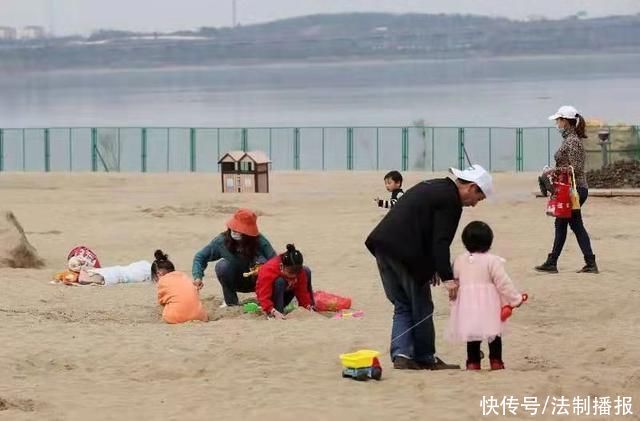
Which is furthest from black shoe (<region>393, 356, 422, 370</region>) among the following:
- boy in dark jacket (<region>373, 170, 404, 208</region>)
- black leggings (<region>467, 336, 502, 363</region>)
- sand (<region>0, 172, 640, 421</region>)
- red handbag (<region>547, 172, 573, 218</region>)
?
boy in dark jacket (<region>373, 170, 404, 208</region>)

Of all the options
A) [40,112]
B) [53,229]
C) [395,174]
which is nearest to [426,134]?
[53,229]

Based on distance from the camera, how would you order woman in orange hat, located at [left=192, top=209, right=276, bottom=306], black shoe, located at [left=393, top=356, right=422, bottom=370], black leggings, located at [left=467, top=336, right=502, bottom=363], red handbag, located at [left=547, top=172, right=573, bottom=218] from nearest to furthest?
black leggings, located at [left=467, top=336, right=502, bottom=363] → black shoe, located at [left=393, top=356, right=422, bottom=370] → woman in orange hat, located at [left=192, top=209, right=276, bottom=306] → red handbag, located at [left=547, top=172, right=573, bottom=218]

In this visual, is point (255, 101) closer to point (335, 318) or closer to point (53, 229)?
point (53, 229)

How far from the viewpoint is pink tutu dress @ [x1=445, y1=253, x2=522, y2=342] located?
9.09 metres

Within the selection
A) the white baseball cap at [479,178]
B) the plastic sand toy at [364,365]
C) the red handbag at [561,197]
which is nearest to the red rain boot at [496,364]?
the plastic sand toy at [364,365]

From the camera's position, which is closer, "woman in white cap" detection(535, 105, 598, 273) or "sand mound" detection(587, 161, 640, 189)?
"woman in white cap" detection(535, 105, 598, 273)

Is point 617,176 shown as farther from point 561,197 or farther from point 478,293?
point 478,293

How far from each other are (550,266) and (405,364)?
220 inches

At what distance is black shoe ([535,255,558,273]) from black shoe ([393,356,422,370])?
17.8 ft

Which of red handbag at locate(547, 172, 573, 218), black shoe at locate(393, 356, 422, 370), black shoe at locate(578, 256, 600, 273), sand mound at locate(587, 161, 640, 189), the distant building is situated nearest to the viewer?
black shoe at locate(393, 356, 422, 370)

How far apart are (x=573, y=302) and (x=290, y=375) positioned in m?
4.29

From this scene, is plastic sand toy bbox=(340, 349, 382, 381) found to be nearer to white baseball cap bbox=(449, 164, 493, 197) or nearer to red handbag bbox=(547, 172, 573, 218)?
white baseball cap bbox=(449, 164, 493, 197)

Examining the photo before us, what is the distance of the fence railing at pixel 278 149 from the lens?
44.0 meters

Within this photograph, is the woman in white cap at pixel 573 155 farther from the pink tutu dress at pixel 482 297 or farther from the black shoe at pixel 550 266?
the pink tutu dress at pixel 482 297
